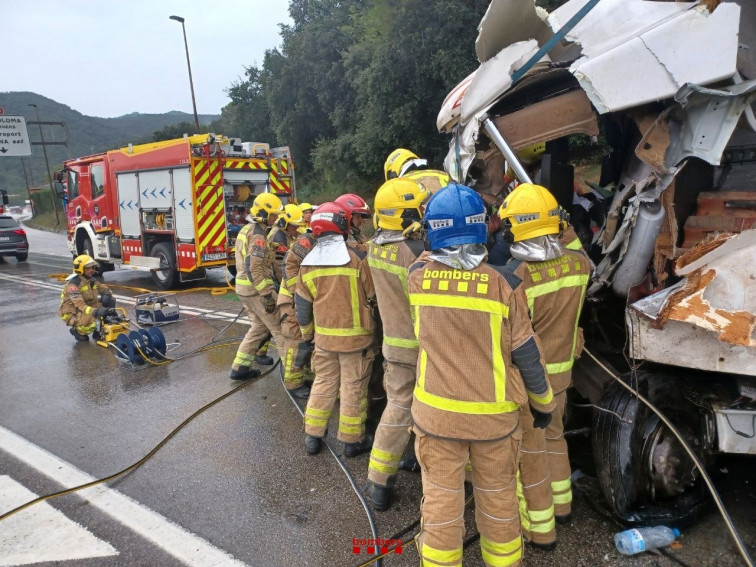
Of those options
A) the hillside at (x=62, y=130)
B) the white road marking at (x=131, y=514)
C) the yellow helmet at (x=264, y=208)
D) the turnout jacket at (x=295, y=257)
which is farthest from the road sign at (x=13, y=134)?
the hillside at (x=62, y=130)

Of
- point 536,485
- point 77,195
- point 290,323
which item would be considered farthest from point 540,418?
point 77,195

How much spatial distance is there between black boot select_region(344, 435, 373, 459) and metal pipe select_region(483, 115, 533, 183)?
216 centimetres

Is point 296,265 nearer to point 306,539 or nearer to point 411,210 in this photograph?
point 411,210

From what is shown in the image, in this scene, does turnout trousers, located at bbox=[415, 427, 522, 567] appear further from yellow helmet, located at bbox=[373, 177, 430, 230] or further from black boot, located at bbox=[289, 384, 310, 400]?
black boot, located at bbox=[289, 384, 310, 400]

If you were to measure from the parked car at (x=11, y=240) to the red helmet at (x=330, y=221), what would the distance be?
17.3 m

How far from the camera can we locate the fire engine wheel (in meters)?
2.92

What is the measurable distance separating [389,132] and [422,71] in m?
1.97

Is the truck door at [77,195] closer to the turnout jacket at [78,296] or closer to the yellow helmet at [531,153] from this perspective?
the turnout jacket at [78,296]

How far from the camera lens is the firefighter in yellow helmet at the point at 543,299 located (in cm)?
276

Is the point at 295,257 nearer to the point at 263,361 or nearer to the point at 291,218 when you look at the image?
the point at 291,218

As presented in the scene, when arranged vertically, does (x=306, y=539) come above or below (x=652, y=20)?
below

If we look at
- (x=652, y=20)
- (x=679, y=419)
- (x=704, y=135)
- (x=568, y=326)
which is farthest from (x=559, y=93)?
(x=679, y=419)

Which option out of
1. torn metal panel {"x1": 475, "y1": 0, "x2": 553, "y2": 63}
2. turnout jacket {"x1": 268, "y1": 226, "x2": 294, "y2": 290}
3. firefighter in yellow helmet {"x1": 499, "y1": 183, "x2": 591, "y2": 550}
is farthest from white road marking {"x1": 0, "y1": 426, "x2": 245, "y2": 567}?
torn metal panel {"x1": 475, "y1": 0, "x2": 553, "y2": 63}

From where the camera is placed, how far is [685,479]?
3070mm
